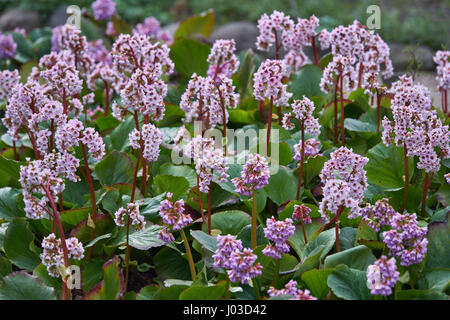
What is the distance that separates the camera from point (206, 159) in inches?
71.4

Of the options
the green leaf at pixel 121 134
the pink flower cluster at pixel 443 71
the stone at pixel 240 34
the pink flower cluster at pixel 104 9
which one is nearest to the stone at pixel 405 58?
the stone at pixel 240 34

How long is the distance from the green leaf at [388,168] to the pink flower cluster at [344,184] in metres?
0.45

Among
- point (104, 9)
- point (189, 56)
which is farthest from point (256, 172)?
point (104, 9)

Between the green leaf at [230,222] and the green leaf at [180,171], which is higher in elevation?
the green leaf at [180,171]

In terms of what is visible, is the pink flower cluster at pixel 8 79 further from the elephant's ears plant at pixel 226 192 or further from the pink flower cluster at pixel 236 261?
the pink flower cluster at pixel 236 261

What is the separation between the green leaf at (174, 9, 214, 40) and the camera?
A: 4355 millimetres

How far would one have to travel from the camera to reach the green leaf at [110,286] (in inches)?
63.9

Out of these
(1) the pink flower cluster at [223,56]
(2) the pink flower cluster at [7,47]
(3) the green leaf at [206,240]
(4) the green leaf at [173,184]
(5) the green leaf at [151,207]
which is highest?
(2) the pink flower cluster at [7,47]

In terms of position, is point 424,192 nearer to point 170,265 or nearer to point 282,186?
point 282,186

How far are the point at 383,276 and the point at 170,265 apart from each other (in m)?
0.75

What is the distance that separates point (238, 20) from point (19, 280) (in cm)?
730

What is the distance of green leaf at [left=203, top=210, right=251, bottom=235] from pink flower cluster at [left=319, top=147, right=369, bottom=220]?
1.18 ft
